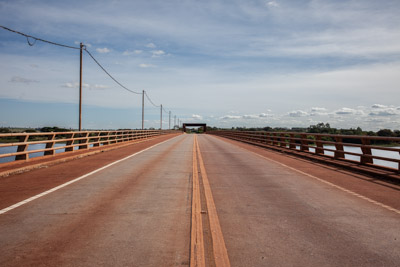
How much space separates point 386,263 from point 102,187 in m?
6.76

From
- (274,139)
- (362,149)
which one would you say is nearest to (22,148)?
(362,149)

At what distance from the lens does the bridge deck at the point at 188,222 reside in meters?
4.23

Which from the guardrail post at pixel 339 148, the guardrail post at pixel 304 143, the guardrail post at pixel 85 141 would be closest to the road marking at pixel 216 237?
the guardrail post at pixel 339 148

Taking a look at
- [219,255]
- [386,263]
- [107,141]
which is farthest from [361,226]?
[107,141]

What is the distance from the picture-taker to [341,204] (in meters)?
7.19

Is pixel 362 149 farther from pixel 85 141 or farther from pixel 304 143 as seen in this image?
pixel 85 141

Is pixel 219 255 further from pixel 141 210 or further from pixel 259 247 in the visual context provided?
pixel 141 210

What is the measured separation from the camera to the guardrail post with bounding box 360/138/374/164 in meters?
13.1

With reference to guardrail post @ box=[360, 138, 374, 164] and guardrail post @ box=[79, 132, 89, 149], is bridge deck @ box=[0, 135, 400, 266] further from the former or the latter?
guardrail post @ box=[79, 132, 89, 149]

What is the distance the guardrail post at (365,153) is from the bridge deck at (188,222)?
327 centimetres

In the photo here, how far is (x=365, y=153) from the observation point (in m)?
13.4

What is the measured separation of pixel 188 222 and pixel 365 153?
1021 cm

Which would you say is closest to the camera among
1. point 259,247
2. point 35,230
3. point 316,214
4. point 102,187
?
point 259,247

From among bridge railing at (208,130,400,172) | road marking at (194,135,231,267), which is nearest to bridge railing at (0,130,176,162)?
road marking at (194,135,231,267)
